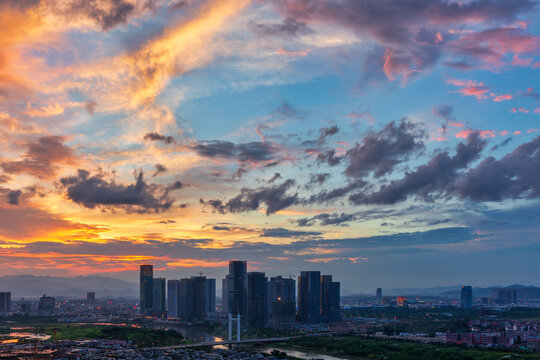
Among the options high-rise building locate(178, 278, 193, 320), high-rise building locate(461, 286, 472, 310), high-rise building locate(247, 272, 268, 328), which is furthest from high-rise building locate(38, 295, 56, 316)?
high-rise building locate(461, 286, 472, 310)

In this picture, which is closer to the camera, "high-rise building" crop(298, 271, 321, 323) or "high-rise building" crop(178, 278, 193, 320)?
"high-rise building" crop(298, 271, 321, 323)

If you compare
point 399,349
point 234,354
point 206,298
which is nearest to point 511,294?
point 206,298

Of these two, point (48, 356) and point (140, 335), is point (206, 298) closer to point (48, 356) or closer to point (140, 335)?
point (140, 335)

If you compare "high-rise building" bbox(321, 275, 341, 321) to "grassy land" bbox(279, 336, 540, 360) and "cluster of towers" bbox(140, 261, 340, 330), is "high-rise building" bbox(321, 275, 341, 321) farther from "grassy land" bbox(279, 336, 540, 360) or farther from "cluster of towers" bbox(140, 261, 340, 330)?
"grassy land" bbox(279, 336, 540, 360)

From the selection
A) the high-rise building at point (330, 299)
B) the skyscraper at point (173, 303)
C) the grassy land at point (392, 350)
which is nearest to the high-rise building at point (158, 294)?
the skyscraper at point (173, 303)

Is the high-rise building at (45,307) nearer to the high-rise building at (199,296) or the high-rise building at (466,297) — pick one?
the high-rise building at (199,296)

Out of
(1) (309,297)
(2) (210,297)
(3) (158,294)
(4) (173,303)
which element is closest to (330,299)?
(1) (309,297)

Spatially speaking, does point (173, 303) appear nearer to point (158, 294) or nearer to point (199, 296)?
point (199, 296)
